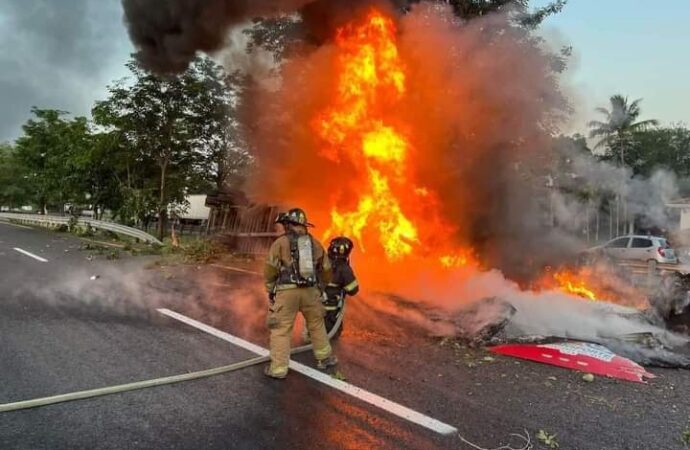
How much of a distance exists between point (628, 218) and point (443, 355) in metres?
8.55

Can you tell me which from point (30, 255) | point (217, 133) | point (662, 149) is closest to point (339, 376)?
point (30, 255)

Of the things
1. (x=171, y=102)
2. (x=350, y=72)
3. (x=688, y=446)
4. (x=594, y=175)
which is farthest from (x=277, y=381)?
(x=171, y=102)

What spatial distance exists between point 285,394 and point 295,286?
3.34ft

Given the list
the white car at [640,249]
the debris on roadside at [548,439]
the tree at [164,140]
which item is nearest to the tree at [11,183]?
the tree at [164,140]

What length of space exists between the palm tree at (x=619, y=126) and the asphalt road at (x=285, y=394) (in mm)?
13483

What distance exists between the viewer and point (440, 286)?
325 inches

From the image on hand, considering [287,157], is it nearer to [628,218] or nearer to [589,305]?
[589,305]

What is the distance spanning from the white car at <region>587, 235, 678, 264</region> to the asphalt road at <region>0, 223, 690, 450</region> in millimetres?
7604

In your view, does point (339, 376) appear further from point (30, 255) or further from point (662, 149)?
point (662, 149)

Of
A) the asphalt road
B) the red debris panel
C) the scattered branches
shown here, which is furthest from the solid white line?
the scattered branches

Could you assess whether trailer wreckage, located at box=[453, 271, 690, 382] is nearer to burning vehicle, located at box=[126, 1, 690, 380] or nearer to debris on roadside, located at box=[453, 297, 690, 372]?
debris on roadside, located at box=[453, 297, 690, 372]

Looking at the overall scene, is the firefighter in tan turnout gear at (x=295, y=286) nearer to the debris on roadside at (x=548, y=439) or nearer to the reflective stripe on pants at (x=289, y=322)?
the reflective stripe on pants at (x=289, y=322)

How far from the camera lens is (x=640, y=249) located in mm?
12516

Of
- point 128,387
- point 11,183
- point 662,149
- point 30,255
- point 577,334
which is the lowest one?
point 128,387
